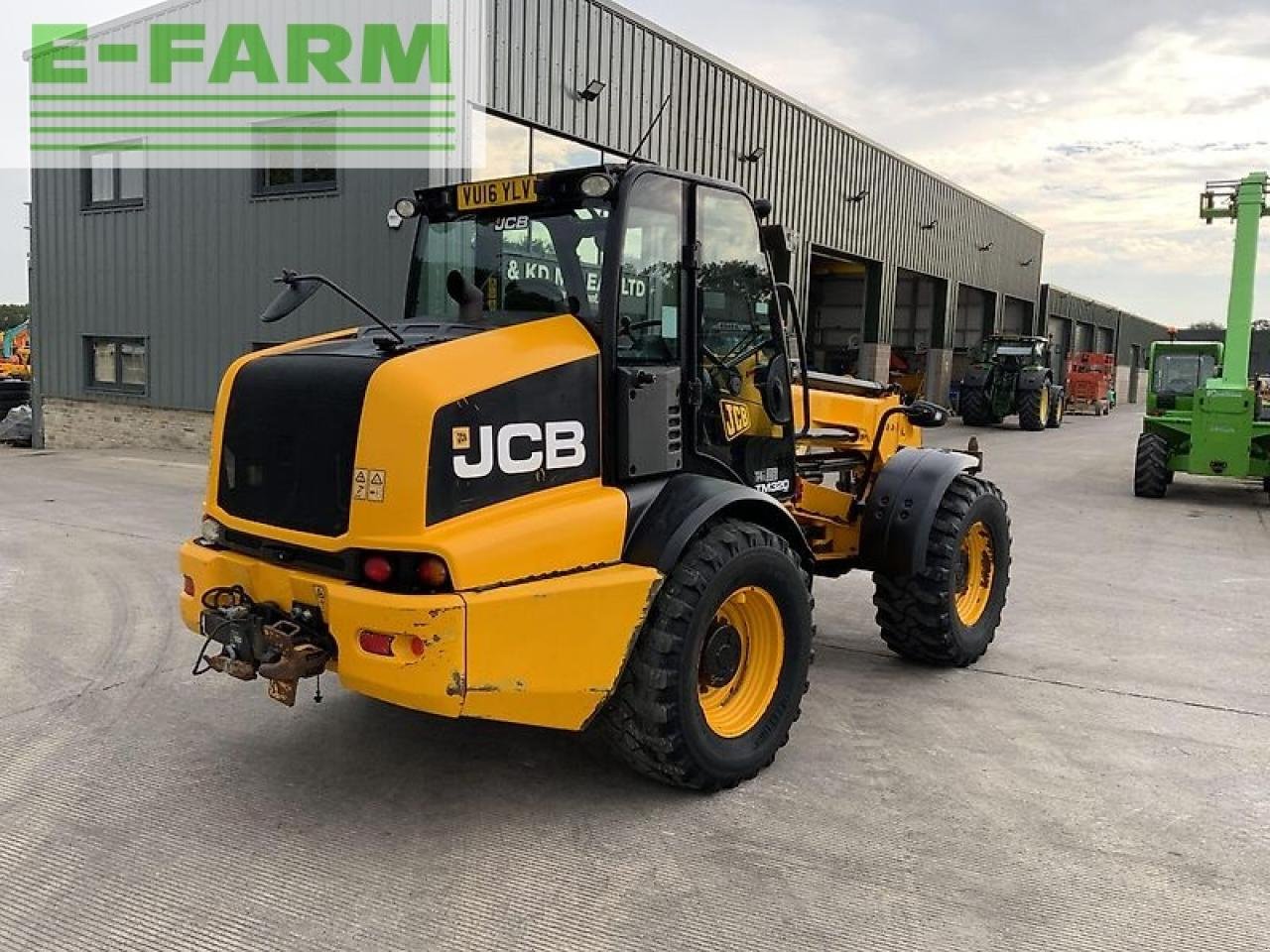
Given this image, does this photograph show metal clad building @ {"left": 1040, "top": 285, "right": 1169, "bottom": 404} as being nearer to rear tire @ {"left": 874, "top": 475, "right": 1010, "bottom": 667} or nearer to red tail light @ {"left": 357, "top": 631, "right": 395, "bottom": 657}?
rear tire @ {"left": 874, "top": 475, "right": 1010, "bottom": 667}

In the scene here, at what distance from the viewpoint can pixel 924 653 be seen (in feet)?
18.4

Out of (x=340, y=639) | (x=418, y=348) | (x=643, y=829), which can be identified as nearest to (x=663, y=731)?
(x=643, y=829)

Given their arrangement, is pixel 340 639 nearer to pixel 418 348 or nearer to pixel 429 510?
pixel 429 510

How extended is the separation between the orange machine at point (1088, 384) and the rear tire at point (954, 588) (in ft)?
100.0

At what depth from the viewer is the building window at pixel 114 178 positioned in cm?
1673

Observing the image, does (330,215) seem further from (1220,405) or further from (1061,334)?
(1061,334)

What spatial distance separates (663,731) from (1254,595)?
598cm

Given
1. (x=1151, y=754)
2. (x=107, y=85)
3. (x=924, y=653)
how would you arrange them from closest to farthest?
1. (x=1151, y=754)
2. (x=924, y=653)
3. (x=107, y=85)

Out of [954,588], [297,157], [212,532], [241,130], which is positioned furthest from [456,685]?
[241,130]

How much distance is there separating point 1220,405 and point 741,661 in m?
10.8

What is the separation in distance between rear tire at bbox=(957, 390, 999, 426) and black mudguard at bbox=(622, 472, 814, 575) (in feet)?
76.3

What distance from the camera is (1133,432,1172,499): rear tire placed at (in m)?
13.0

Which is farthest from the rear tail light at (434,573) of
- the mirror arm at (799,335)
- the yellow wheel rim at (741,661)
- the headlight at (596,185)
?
→ the mirror arm at (799,335)

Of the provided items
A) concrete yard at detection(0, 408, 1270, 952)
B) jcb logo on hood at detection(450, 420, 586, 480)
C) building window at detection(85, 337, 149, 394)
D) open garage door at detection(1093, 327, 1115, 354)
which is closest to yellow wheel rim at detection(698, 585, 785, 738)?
concrete yard at detection(0, 408, 1270, 952)
